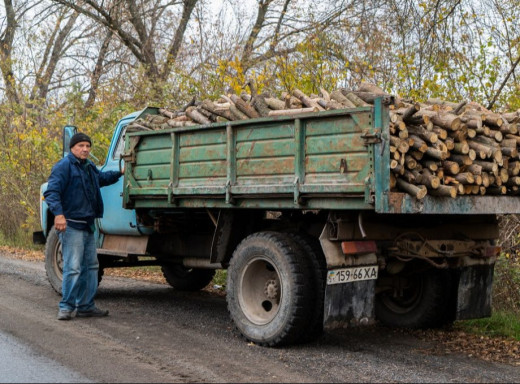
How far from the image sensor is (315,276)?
6.15 metres

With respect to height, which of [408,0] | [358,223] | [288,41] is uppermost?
[288,41]

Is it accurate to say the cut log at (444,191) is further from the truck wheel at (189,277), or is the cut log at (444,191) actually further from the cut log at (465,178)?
the truck wheel at (189,277)

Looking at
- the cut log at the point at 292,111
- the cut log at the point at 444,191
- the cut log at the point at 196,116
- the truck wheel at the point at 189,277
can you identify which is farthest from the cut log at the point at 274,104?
the truck wheel at the point at 189,277

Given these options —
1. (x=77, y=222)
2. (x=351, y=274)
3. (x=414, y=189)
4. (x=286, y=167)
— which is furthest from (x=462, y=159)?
(x=77, y=222)

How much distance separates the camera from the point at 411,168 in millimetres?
5582

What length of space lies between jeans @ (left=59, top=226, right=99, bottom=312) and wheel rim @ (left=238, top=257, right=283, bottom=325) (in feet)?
6.54

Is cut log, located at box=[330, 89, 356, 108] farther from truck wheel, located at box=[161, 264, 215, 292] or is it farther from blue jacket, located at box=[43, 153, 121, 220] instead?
truck wheel, located at box=[161, 264, 215, 292]

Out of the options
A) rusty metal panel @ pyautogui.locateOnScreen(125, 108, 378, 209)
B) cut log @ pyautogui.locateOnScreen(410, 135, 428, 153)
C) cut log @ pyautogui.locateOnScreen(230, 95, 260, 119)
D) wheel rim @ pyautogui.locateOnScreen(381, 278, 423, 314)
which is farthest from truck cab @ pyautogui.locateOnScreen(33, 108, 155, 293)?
cut log @ pyautogui.locateOnScreen(410, 135, 428, 153)

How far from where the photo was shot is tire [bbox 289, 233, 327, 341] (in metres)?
6.13

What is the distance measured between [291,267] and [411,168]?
1.33 m

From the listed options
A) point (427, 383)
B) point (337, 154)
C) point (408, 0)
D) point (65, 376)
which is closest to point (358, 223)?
point (337, 154)

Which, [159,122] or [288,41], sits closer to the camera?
[159,122]

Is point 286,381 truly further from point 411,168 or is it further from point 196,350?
point 411,168

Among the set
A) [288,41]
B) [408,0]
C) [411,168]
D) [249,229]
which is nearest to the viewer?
[411,168]
